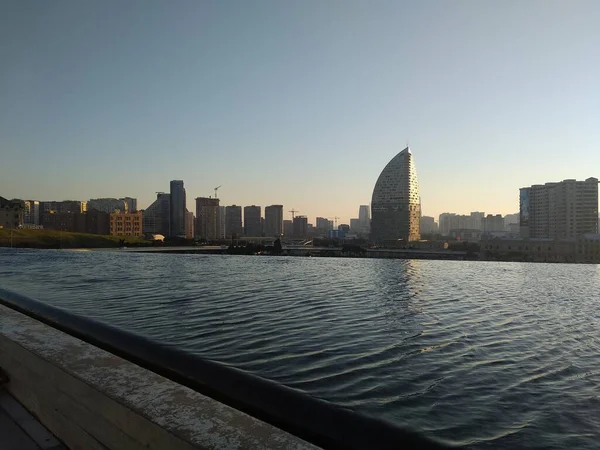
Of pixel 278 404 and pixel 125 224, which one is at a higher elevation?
pixel 125 224

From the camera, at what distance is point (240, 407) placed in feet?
16.2

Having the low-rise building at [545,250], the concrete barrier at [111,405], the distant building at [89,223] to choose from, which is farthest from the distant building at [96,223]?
the concrete barrier at [111,405]

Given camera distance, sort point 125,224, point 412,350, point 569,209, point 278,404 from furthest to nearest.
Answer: point 125,224 < point 569,209 < point 412,350 < point 278,404

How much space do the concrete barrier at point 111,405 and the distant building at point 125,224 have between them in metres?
166

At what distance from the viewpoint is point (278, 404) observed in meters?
4.98

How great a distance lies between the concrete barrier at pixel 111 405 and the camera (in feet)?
8.88

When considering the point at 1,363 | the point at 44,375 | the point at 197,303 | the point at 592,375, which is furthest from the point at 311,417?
the point at 197,303

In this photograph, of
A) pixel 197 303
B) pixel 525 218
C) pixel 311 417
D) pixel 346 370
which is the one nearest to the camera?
pixel 311 417

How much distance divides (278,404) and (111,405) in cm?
233

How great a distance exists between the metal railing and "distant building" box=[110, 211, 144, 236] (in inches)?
6471

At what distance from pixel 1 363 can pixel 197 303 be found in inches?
369

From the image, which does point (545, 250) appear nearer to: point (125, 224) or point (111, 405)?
point (111, 405)

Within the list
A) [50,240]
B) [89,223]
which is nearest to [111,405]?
[50,240]

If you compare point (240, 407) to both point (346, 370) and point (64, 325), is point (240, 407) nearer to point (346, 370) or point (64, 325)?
point (346, 370)
